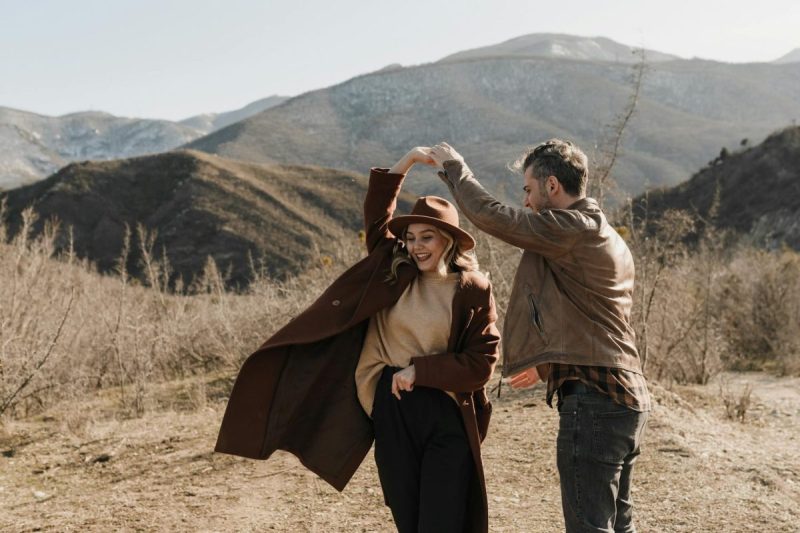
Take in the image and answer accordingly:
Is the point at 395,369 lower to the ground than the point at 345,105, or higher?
lower

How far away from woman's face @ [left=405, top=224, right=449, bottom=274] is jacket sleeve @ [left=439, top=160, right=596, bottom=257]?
32cm

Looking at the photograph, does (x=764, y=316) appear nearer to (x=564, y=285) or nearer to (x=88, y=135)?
(x=564, y=285)

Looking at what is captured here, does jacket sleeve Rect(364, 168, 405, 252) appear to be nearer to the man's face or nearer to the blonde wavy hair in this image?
the blonde wavy hair

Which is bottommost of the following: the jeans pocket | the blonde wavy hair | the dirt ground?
the dirt ground

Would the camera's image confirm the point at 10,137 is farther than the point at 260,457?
Yes

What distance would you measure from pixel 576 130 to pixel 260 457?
92.6 metres

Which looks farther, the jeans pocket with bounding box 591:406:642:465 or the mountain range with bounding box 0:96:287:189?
the mountain range with bounding box 0:96:287:189

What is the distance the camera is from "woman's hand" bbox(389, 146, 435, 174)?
117 inches

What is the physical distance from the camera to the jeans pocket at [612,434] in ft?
8.11

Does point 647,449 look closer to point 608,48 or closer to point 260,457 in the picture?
point 260,457

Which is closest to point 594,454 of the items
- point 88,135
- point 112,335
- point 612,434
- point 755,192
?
point 612,434

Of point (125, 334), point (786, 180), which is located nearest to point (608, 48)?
point (786, 180)

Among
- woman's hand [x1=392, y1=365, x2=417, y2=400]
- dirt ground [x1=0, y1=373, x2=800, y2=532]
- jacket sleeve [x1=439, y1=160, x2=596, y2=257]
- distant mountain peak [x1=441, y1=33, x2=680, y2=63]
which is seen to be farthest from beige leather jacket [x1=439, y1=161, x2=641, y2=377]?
distant mountain peak [x1=441, y1=33, x2=680, y2=63]

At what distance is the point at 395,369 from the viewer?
2.93 meters
